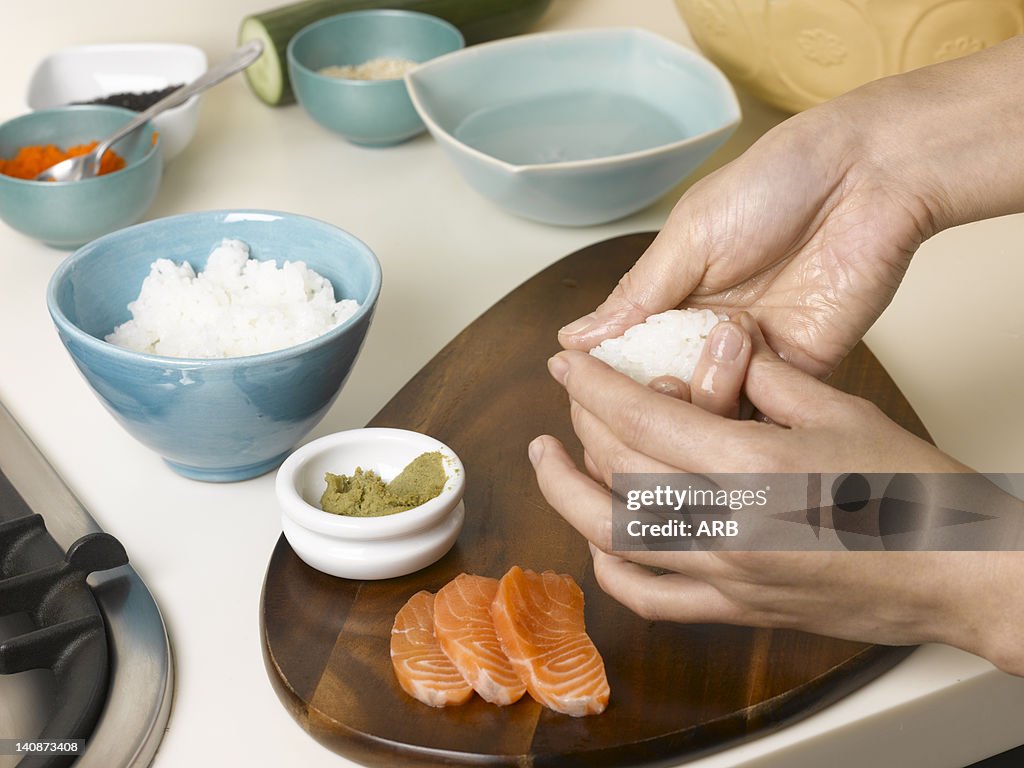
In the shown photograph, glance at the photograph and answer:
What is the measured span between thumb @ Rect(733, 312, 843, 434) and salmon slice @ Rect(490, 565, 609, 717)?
251 millimetres

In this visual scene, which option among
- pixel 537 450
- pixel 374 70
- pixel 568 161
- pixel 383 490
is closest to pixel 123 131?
pixel 374 70

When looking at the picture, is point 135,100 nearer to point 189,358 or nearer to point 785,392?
point 189,358

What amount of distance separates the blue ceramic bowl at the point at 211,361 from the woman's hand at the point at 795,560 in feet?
1.07

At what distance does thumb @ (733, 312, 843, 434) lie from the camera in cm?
91

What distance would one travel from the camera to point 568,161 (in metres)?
1.72

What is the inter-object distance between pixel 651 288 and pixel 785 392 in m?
0.26

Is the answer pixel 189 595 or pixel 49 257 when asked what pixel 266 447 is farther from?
pixel 49 257

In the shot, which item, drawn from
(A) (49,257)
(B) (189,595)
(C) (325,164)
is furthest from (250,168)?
(B) (189,595)

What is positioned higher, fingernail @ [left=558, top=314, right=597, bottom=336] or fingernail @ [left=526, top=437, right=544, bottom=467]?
fingernail @ [left=558, top=314, right=597, bottom=336]

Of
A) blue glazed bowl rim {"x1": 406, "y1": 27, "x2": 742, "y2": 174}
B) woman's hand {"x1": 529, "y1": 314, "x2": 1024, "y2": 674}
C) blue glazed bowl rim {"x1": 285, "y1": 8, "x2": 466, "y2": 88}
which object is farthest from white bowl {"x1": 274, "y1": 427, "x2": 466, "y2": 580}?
blue glazed bowl rim {"x1": 285, "y1": 8, "x2": 466, "y2": 88}

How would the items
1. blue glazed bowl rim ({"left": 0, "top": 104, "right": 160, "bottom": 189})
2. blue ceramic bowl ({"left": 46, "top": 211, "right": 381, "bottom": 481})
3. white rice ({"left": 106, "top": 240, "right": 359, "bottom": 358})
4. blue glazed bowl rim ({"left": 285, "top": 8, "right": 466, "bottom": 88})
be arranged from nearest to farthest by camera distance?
blue ceramic bowl ({"left": 46, "top": 211, "right": 381, "bottom": 481})
white rice ({"left": 106, "top": 240, "right": 359, "bottom": 358})
blue glazed bowl rim ({"left": 0, "top": 104, "right": 160, "bottom": 189})
blue glazed bowl rim ({"left": 285, "top": 8, "right": 466, "bottom": 88})

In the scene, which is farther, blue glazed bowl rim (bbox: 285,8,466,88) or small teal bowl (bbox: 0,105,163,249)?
blue glazed bowl rim (bbox: 285,8,466,88)

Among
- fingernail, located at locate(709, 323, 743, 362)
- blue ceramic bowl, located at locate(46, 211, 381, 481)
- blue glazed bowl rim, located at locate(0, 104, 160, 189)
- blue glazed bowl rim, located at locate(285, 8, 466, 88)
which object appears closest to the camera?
fingernail, located at locate(709, 323, 743, 362)

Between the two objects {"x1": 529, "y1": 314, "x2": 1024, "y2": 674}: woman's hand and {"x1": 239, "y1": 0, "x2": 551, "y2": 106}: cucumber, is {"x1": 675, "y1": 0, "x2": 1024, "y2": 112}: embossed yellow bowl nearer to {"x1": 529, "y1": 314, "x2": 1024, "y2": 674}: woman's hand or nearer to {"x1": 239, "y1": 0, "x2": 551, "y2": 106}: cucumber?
{"x1": 239, "y1": 0, "x2": 551, "y2": 106}: cucumber
